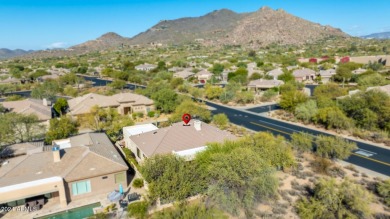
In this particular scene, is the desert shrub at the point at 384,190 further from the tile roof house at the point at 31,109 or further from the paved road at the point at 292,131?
the tile roof house at the point at 31,109

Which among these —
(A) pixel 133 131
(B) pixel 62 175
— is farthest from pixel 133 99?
(B) pixel 62 175

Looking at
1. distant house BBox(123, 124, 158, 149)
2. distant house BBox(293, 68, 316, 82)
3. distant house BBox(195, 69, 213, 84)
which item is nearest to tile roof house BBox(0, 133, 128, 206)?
distant house BBox(123, 124, 158, 149)

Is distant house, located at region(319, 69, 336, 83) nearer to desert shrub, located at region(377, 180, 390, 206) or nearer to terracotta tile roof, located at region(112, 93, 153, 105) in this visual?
terracotta tile roof, located at region(112, 93, 153, 105)

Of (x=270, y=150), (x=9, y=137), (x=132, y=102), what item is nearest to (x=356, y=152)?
(x=270, y=150)

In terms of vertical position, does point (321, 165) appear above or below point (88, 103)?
below

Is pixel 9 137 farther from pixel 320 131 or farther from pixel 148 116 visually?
pixel 320 131

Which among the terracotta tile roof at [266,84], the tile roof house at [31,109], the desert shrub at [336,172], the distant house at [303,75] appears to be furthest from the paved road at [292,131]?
the distant house at [303,75]

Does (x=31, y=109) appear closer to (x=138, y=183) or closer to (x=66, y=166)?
(x=66, y=166)
